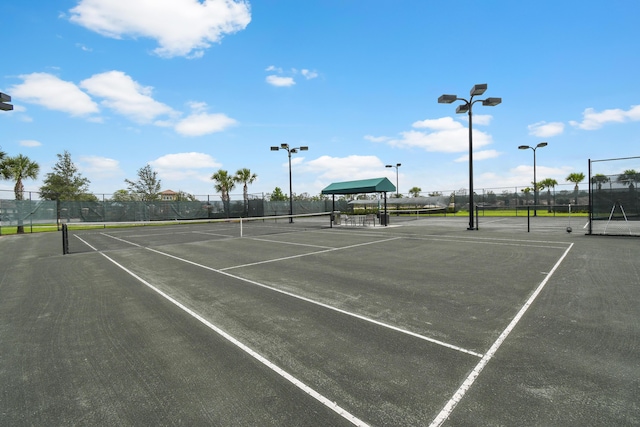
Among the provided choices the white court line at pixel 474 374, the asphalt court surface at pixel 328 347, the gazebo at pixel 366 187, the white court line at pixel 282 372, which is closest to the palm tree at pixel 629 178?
the asphalt court surface at pixel 328 347

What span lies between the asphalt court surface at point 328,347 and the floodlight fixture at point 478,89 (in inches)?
438

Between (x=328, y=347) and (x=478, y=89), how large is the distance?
1683 cm

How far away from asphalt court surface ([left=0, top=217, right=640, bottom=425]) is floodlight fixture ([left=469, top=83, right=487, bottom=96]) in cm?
1113

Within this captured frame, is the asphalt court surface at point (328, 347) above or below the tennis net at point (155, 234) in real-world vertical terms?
below

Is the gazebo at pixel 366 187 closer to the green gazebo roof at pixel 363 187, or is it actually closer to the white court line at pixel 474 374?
the green gazebo roof at pixel 363 187

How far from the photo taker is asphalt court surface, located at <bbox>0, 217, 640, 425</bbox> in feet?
8.95

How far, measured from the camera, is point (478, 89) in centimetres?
1633

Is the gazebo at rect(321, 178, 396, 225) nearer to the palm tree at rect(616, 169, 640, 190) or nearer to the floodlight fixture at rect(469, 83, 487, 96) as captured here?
the floodlight fixture at rect(469, 83, 487, 96)

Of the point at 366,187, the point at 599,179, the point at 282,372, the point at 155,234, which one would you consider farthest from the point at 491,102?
the point at 155,234

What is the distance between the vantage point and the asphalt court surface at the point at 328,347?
2729 millimetres

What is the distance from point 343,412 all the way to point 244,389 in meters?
0.99

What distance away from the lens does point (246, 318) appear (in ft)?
16.3

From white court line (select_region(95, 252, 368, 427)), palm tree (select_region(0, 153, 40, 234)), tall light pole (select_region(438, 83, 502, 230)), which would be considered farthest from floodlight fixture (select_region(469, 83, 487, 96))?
palm tree (select_region(0, 153, 40, 234))

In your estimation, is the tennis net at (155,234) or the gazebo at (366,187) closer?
the tennis net at (155,234)
